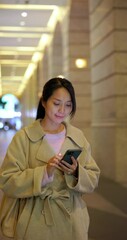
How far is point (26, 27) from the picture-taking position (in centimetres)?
1894

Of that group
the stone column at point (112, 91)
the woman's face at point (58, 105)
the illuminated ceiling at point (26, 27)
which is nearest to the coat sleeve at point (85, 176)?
the woman's face at point (58, 105)

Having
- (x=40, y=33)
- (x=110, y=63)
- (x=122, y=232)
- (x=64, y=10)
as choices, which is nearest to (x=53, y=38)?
(x=40, y=33)

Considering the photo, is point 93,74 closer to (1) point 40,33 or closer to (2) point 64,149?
(2) point 64,149

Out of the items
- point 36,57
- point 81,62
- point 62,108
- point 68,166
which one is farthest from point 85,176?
point 36,57

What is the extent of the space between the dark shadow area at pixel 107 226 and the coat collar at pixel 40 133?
230 centimetres

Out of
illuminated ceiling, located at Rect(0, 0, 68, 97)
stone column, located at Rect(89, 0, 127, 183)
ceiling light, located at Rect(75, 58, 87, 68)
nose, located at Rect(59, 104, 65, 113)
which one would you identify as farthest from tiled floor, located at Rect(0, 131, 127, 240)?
illuminated ceiling, located at Rect(0, 0, 68, 97)

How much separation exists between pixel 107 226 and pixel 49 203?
2.78 m

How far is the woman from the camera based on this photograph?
1933 mm

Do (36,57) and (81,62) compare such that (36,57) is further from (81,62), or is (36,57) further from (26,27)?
(81,62)

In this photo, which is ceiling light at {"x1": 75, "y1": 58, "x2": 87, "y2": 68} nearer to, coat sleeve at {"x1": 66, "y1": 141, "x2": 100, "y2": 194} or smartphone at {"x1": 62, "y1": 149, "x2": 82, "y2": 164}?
coat sleeve at {"x1": 66, "y1": 141, "x2": 100, "y2": 194}

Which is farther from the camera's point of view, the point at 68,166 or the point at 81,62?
the point at 81,62

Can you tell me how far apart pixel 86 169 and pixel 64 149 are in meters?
0.16

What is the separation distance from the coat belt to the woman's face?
372 mm

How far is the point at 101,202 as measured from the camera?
230 inches
